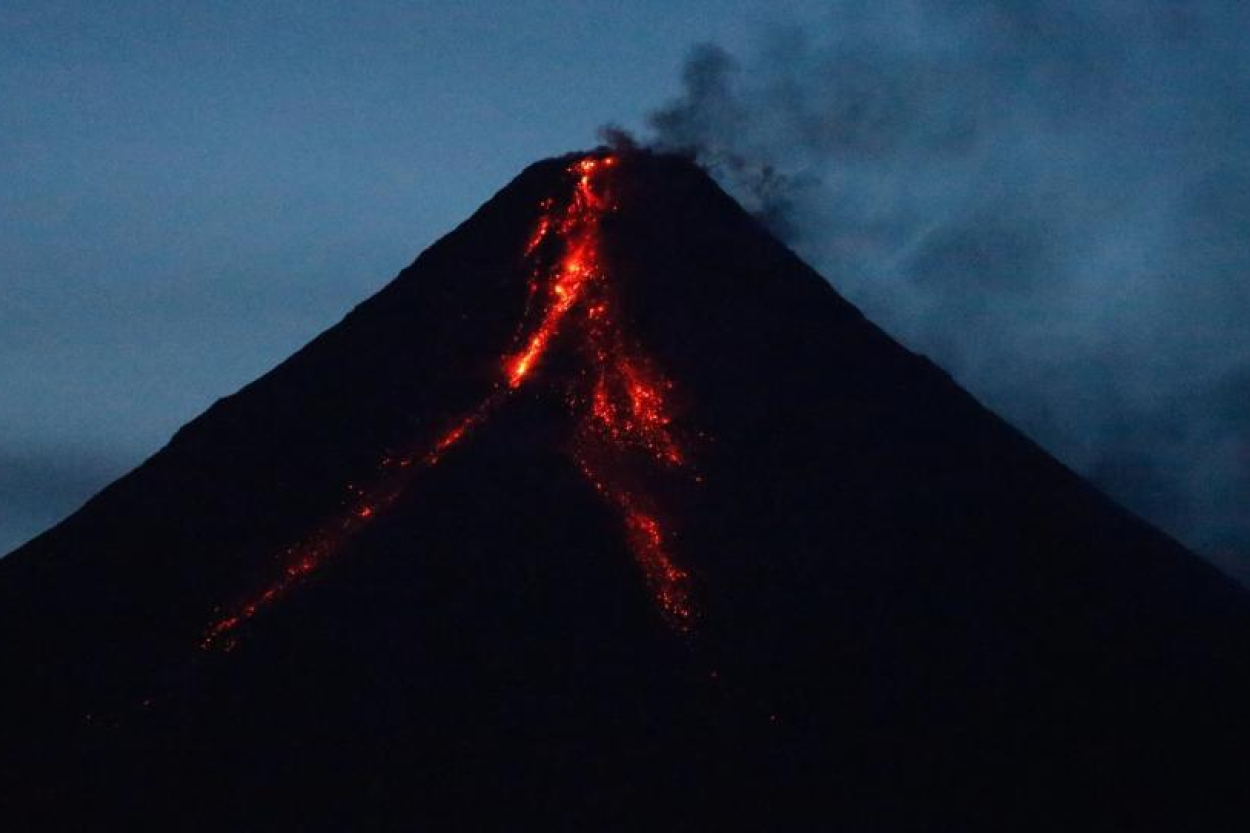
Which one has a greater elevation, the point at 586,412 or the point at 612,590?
the point at 586,412

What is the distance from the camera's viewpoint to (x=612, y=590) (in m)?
26.8

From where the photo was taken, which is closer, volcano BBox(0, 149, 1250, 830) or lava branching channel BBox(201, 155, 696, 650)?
volcano BBox(0, 149, 1250, 830)

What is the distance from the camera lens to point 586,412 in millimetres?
29328

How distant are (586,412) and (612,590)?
11.2 ft

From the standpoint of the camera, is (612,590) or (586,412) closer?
(612,590)

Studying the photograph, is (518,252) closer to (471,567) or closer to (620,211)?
(620,211)

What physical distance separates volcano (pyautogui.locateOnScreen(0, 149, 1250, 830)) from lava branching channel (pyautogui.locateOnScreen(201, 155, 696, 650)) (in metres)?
0.06

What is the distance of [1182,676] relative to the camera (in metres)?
27.9

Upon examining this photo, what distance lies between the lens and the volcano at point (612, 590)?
25031 millimetres

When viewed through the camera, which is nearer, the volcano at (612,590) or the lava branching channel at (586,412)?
the volcano at (612,590)

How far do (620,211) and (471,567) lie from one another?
748cm

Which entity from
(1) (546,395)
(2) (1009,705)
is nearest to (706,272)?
(1) (546,395)

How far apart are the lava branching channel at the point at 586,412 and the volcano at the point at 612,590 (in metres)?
0.06

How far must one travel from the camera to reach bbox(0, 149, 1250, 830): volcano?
25031 millimetres
